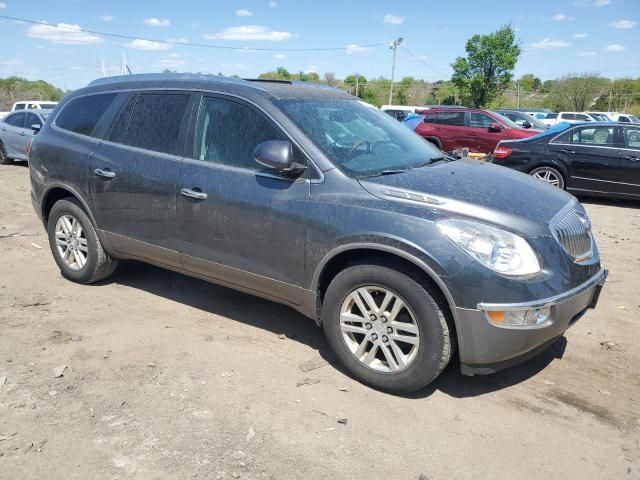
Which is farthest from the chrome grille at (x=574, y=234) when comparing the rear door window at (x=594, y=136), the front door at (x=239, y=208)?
the rear door window at (x=594, y=136)

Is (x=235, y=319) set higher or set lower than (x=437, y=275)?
lower

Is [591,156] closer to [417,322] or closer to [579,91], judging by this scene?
[417,322]

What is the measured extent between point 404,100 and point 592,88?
19.8 metres

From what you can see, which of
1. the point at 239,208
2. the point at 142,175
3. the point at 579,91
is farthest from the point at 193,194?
the point at 579,91

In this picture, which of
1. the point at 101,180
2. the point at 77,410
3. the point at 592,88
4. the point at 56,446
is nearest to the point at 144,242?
the point at 101,180

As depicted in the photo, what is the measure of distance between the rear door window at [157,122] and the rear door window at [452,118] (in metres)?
12.4

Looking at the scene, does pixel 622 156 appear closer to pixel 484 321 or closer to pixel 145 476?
pixel 484 321

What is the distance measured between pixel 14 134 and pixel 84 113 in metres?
10.9

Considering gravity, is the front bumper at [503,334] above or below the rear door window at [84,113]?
below

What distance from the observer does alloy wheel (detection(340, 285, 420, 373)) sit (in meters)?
3.22

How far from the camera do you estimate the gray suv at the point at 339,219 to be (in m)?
3.02

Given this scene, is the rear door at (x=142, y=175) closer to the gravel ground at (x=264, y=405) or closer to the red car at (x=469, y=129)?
the gravel ground at (x=264, y=405)

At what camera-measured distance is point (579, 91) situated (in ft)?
177

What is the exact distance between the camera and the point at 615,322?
4.48 m
